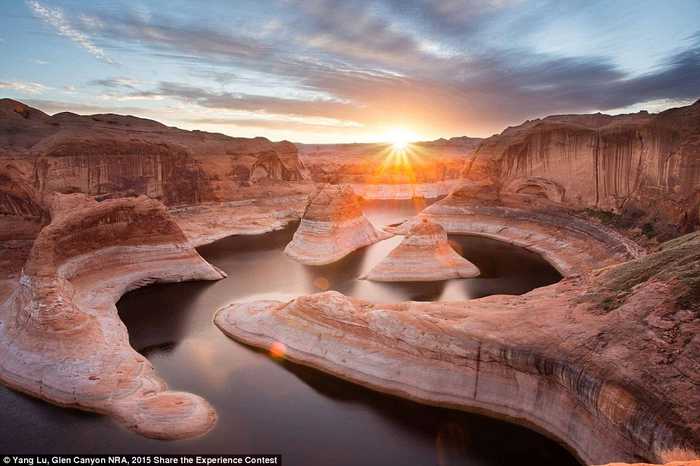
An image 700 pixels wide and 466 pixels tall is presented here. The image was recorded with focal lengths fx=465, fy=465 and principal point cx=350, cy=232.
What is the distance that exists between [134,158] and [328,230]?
2181 cm

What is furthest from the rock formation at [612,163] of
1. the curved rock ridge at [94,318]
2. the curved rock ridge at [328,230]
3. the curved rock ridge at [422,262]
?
the curved rock ridge at [94,318]

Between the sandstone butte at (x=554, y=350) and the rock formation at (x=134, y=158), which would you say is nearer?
the sandstone butte at (x=554, y=350)

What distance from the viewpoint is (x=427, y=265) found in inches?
1111

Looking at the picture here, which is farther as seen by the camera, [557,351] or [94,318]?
[94,318]

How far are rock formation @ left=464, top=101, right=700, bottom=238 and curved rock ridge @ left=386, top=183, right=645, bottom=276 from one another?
1.75 meters

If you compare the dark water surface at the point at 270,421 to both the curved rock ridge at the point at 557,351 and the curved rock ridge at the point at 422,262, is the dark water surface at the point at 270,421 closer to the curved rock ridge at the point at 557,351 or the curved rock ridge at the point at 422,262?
the curved rock ridge at the point at 557,351

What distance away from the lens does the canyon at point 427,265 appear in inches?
468

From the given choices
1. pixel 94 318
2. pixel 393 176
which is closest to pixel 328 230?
pixel 94 318

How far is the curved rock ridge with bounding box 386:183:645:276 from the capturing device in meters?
29.3

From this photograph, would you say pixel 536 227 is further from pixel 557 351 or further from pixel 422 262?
pixel 557 351

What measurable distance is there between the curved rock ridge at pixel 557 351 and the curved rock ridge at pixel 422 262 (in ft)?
33.2

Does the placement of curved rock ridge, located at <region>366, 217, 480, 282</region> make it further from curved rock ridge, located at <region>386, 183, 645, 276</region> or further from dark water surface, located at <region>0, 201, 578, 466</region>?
dark water surface, located at <region>0, 201, 578, 466</region>

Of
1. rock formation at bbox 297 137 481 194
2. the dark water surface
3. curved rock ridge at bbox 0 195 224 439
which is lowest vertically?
the dark water surface

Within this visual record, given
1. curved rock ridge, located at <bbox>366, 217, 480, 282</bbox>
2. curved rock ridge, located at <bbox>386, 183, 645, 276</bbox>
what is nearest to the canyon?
curved rock ridge, located at <bbox>386, 183, 645, 276</bbox>
